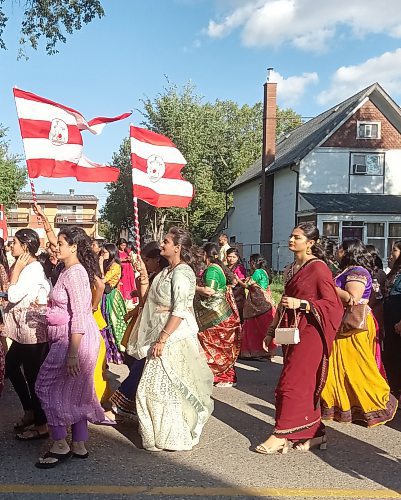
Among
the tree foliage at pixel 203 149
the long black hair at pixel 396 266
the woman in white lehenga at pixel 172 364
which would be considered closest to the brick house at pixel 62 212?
the tree foliage at pixel 203 149

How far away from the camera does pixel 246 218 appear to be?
34.7 meters

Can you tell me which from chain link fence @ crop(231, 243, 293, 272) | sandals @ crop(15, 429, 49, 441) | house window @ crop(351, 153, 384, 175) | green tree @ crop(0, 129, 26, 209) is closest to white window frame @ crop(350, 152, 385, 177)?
house window @ crop(351, 153, 384, 175)

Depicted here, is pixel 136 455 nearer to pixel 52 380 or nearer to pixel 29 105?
pixel 52 380

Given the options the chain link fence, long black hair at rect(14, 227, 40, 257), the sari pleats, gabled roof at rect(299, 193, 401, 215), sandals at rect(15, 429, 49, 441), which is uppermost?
gabled roof at rect(299, 193, 401, 215)

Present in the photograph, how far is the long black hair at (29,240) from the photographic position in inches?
183

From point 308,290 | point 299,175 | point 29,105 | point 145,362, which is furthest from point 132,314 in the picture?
point 299,175

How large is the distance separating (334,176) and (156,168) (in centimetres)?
2142

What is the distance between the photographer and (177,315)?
4.39 m

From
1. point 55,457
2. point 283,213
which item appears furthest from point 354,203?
point 55,457

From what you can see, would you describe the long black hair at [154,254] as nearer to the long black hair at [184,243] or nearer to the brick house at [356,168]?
the long black hair at [184,243]

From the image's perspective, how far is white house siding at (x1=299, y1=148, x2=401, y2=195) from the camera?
1030 inches

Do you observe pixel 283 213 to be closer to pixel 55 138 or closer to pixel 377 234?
pixel 377 234

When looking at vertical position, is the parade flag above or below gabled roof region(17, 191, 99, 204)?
below

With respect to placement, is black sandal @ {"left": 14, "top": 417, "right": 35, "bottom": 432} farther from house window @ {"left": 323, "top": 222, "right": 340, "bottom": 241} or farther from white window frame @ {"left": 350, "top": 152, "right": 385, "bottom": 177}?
white window frame @ {"left": 350, "top": 152, "right": 385, "bottom": 177}
